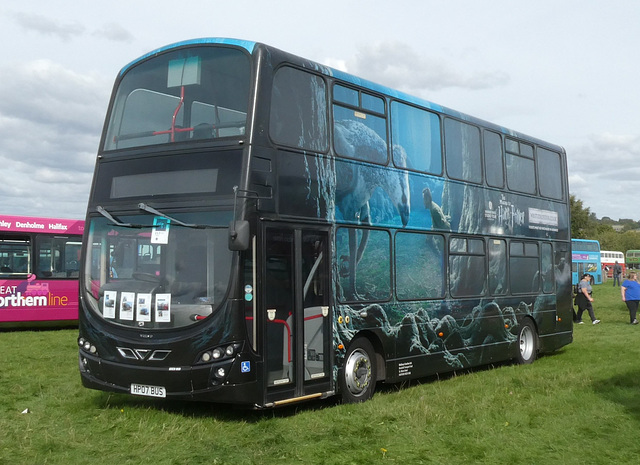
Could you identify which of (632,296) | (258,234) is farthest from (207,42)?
(632,296)

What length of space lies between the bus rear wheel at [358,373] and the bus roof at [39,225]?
14448 mm

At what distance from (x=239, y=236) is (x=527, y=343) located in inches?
363

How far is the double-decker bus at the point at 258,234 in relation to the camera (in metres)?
9.12

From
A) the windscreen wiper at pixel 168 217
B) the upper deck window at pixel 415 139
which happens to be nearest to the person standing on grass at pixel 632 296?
the upper deck window at pixel 415 139

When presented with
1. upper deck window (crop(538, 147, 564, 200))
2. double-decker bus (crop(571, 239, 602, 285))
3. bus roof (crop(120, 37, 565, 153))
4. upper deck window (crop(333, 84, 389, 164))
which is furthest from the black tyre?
double-decker bus (crop(571, 239, 602, 285))

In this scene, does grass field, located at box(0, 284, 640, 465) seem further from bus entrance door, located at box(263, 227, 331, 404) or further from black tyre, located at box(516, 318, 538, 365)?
black tyre, located at box(516, 318, 538, 365)

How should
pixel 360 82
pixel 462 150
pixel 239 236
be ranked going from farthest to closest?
1. pixel 462 150
2. pixel 360 82
3. pixel 239 236

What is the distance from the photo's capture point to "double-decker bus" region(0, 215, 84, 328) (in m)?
22.2

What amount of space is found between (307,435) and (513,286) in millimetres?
8055

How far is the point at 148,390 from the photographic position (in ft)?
30.3

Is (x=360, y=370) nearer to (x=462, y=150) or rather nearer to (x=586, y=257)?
(x=462, y=150)

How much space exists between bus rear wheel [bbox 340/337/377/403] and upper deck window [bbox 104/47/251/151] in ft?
11.5

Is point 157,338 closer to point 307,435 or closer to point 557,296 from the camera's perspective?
point 307,435

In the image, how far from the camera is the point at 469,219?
14008mm
